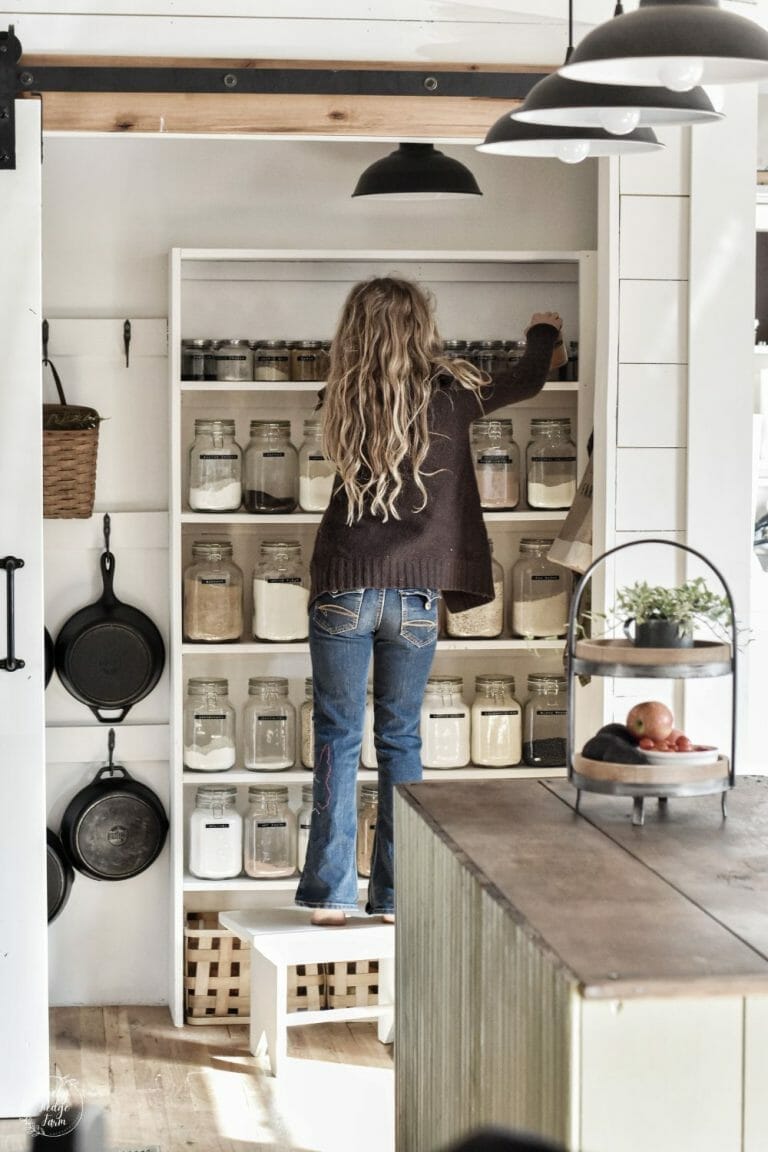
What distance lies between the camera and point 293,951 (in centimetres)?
377

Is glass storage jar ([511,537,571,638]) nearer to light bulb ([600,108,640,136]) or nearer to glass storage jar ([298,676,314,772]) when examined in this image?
glass storage jar ([298,676,314,772])

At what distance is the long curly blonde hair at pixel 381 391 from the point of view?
141 inches

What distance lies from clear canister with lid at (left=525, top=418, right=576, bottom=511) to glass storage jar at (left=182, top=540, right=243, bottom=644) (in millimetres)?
891

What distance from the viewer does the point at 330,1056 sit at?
3.98 metres

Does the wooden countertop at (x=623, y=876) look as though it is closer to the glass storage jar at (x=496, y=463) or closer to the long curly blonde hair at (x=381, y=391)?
the long curly blonde hair at (x=381, y=391)

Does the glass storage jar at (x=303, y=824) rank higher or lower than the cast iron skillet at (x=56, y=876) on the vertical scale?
higher

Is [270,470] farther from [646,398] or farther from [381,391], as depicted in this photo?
[646,398]

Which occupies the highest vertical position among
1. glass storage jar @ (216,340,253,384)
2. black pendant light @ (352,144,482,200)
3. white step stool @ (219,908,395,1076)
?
black pendant light @ (352,144,482,200)

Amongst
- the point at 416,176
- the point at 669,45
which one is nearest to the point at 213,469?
the point at 416,176

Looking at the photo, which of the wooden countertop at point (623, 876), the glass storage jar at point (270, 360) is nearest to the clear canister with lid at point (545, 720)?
the glass storage jar at point (270, 360)

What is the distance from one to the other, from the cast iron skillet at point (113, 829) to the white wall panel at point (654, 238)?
2007 mm

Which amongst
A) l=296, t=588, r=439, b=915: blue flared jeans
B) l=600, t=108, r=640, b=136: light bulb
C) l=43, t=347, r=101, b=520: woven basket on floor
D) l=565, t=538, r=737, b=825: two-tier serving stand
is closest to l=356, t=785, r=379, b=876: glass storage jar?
l=296, t=588, r=439, b=915: blue flared jeans

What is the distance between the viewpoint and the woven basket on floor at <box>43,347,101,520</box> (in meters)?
4.05

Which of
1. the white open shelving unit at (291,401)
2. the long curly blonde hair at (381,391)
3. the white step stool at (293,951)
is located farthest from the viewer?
the white open shelving unit at (291,401)
